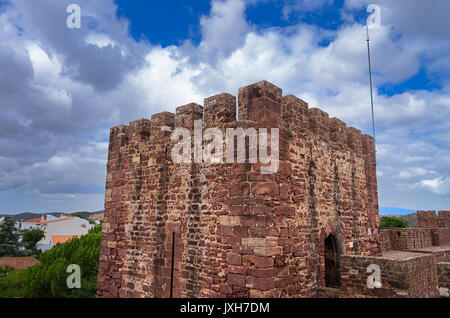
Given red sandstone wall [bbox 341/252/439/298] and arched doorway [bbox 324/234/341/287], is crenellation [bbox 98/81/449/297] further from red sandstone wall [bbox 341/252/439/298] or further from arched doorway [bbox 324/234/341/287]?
red sandstone wall [bbox 341/252/439/298]

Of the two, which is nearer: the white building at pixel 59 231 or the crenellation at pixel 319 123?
the crenellation at pixel 319 123

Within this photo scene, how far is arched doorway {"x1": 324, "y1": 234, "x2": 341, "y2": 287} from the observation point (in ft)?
26.9

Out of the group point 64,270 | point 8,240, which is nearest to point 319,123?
point 64,270

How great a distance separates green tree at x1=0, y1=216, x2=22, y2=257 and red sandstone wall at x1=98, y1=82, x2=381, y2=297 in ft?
146

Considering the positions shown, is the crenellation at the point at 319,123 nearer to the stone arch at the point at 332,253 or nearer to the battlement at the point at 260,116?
the battlement at the point at 260,116

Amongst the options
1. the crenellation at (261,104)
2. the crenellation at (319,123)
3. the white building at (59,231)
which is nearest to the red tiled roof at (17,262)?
the white building at (59,231)

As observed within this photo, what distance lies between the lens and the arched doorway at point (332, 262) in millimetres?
8188

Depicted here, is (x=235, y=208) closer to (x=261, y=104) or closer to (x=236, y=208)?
(x=236, y=208)

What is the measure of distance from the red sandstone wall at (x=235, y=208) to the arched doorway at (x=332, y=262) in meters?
0.22

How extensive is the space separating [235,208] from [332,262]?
3703 mm
